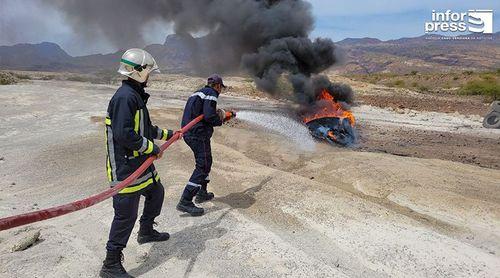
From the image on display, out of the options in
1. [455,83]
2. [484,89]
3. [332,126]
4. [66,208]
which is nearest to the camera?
[66,208]

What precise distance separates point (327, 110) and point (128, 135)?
29.2 ft

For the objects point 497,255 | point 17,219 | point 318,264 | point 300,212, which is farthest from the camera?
point 300,212

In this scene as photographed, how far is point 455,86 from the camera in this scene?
31516mm

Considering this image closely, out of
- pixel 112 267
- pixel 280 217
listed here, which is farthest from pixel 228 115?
pixel 112 267

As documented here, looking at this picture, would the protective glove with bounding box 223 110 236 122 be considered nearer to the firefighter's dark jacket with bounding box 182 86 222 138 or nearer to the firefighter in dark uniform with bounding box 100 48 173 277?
the firefighter's dark jacket with bounding box 182 86 222 138

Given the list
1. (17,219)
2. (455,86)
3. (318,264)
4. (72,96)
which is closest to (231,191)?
(318,264)

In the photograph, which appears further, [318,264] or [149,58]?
[318,264]

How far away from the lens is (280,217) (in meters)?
4.93

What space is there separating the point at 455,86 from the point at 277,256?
31.8 meters

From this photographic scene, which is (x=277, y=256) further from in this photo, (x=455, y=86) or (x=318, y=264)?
(x=455, y=86)

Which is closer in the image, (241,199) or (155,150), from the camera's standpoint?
(155,150)

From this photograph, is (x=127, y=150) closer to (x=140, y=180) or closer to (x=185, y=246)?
(x=140, y=180)

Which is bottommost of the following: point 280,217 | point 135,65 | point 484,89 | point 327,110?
point 484,89

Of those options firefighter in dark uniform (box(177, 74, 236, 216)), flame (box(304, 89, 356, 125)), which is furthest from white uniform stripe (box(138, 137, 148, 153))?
flame (box(304, 89, 356, 125))
